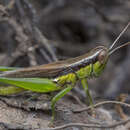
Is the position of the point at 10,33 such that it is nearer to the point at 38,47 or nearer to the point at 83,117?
the point at 38,47

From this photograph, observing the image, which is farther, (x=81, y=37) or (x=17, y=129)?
(x=81, y=37)

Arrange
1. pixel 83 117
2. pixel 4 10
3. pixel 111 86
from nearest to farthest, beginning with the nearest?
pixel 83 117 → pixel 4 10 → pixel 111 86

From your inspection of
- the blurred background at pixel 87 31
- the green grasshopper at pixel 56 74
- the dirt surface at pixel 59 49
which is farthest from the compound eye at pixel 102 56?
the blurred background at pixel 87 31

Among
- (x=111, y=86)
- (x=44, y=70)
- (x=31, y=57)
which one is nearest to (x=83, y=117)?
(x=44, y=70)

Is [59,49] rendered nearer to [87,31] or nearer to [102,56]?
[87,31]

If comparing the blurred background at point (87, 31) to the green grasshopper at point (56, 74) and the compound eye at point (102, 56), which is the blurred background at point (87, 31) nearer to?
the green grasshopper at point (56, 74)

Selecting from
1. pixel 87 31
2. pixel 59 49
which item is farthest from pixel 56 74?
pixel 87 31
